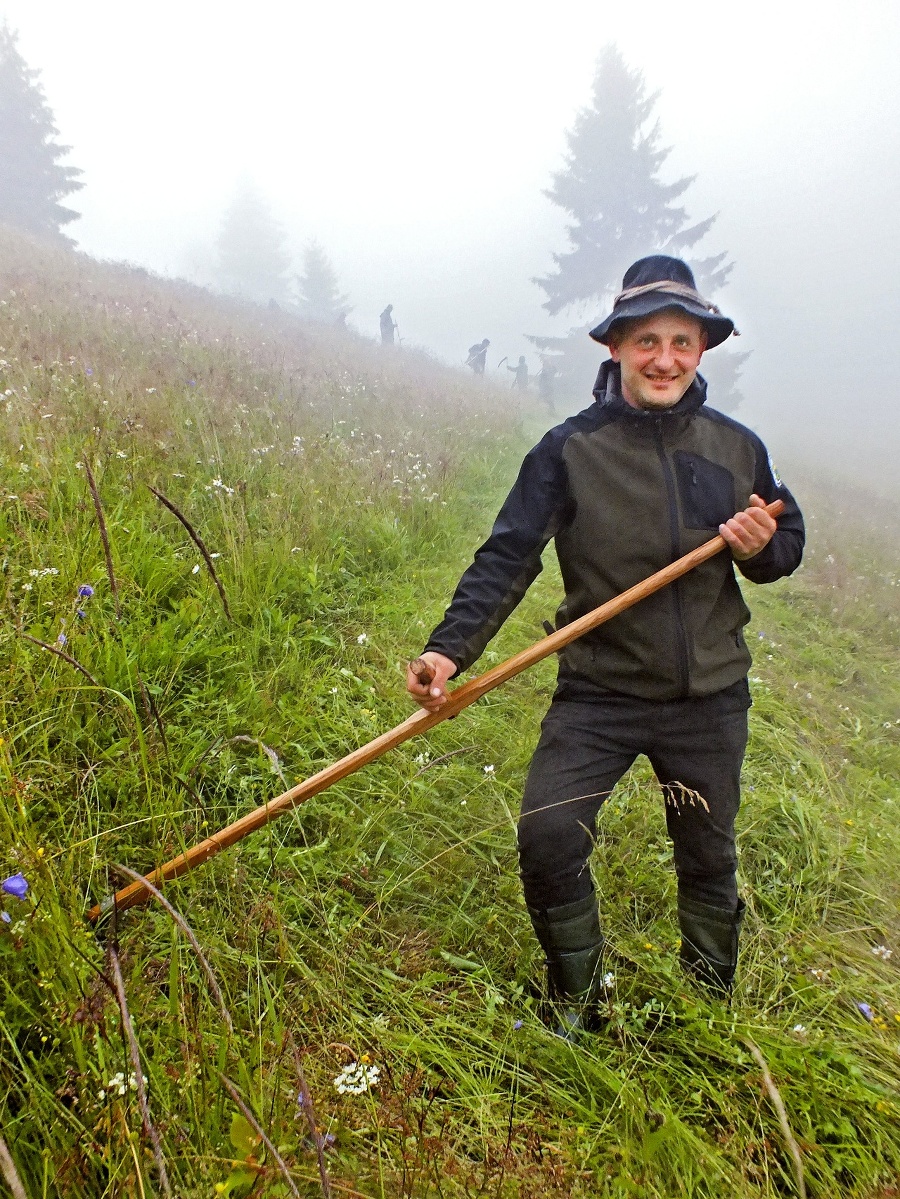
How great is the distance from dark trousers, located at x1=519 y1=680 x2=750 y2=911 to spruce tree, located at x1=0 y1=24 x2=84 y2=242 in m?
36.7

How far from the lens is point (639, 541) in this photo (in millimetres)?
2037

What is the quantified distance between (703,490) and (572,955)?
1595mm

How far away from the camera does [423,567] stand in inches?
205

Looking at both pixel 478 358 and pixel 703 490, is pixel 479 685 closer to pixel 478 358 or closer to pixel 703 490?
pixel 703 490

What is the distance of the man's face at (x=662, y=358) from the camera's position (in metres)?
2.05

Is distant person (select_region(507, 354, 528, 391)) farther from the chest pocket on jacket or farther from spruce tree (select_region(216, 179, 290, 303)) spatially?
spruce tree (select_region(216, 179, 290, 303))

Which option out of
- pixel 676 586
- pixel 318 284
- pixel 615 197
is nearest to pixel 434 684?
pixel 676 586

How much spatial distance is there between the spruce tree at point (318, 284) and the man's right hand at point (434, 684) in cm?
4835

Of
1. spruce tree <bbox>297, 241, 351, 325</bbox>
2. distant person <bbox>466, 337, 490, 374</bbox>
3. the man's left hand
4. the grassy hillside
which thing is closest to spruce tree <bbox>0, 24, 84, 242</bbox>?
spruce tree <bbox>297, 241, 351, 325</bbox>

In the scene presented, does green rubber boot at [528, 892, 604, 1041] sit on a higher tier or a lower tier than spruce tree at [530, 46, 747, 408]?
lower

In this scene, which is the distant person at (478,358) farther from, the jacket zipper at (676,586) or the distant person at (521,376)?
the jacket zipper at (676,586)

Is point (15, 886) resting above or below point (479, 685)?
below

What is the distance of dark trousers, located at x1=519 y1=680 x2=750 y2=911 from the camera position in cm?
195

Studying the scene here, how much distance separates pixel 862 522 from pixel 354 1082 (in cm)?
1698
